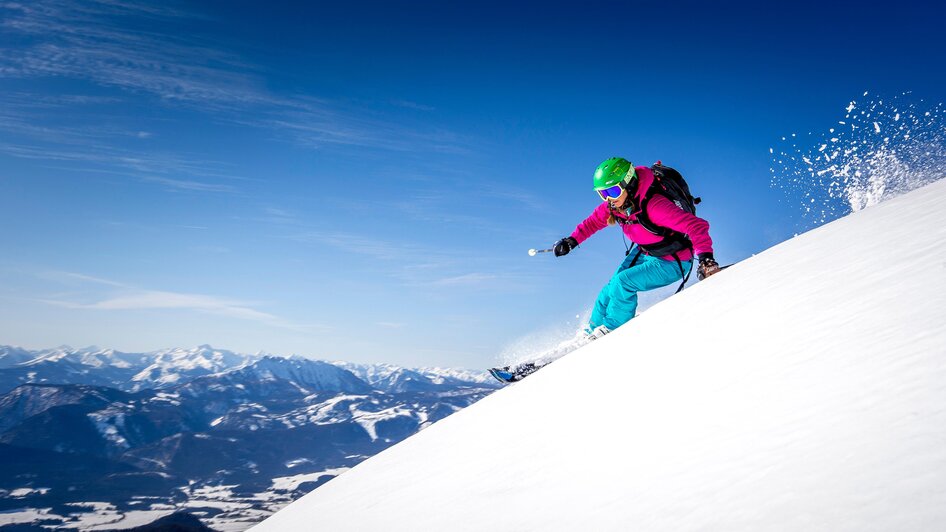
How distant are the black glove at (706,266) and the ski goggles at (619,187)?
4.81ft

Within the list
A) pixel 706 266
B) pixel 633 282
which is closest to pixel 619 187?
pixel 633 282

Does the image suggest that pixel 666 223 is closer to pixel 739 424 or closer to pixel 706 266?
pixel 706 266

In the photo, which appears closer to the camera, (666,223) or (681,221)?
(681,221)

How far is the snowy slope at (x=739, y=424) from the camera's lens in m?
1.48

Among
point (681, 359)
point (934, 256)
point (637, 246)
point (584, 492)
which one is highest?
point (637, 246)

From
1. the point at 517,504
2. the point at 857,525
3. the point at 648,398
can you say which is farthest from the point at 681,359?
the point at 857,525

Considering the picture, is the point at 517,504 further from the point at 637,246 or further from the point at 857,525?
the point at 637,246

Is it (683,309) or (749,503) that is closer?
(749,503)

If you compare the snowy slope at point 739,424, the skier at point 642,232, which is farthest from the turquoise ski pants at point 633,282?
the snowy slope at point 739,424

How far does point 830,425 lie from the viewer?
5.76 feet

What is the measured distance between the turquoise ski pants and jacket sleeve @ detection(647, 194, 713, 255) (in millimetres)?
755

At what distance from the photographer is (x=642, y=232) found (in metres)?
7.25

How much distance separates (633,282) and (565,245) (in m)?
1.57

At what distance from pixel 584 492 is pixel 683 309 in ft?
9.31
